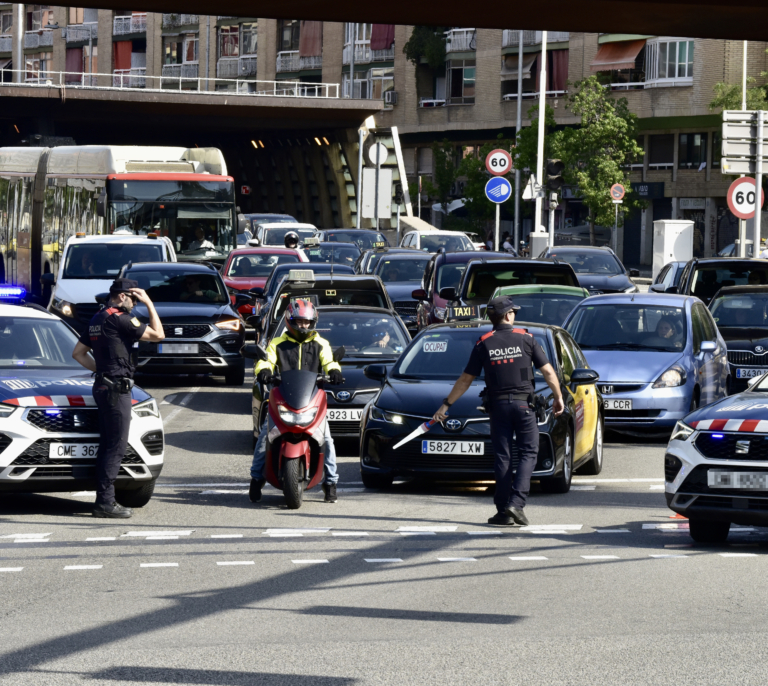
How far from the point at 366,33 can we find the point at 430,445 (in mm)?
69323

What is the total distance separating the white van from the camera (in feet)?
78.0

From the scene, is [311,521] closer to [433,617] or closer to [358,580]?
[358,580]

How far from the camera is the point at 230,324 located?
71.4 feet

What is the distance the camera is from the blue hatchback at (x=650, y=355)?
15.9 meters

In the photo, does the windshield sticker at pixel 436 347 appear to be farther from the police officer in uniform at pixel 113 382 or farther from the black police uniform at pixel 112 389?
the black police uniform at pixel 112 389

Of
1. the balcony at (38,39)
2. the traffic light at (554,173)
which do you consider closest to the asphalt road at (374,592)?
the traffic light at (554,173)

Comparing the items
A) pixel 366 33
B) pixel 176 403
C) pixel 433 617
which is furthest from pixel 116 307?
pixel 366 33

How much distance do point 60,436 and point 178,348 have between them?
417 inches

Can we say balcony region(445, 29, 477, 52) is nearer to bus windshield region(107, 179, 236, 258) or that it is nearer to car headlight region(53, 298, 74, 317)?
bus windshield region(107, 179, 236, 258)

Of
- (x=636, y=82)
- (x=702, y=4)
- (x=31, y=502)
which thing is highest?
(x=636, y=82)

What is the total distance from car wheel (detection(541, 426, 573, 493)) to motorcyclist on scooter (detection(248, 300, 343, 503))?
1813 millimetres

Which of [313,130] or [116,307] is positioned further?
[313,130]

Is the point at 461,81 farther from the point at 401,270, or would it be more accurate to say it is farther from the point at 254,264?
the point at 254,264

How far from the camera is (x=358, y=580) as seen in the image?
338 inches
